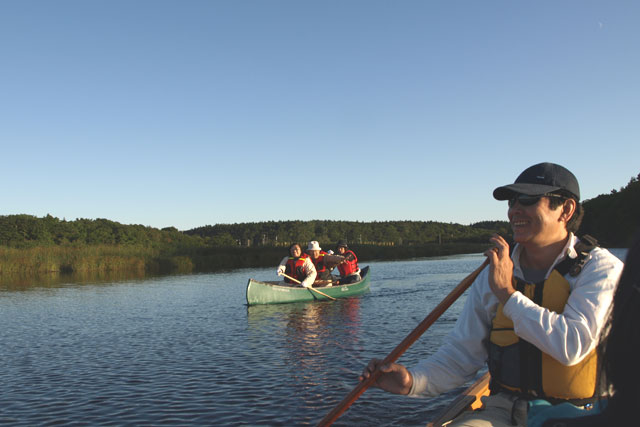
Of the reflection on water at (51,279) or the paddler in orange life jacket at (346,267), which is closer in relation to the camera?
the paddler in orange life jacket at (346,267)

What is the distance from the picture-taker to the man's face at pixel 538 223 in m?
2.64

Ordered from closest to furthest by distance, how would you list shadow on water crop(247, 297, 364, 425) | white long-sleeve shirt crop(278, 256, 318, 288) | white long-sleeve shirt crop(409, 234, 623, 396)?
white long-sleeve shirt crop(409, 234, 623, 396)
shadow on water crop(247, 297, 364, 425)
white long-sleeve shirt crop(278, 256, 318, 288)

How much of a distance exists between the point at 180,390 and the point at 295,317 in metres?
6.89

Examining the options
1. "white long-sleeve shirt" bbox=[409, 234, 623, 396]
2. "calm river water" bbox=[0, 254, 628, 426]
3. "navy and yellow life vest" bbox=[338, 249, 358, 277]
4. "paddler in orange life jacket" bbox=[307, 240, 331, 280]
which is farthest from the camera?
"navy and yellow life vest" bbox=[338, 249, 358, 277]

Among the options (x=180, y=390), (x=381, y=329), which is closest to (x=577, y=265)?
(x=180, y=390)

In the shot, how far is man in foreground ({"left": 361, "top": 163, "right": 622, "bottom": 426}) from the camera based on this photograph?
2.32 m

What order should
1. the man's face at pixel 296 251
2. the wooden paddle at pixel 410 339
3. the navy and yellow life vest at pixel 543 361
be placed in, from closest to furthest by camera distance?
the navy and yellow life vest at pixel 543 361
the wooden paddle at pixel 410 339
the man's face at pixel 296 251

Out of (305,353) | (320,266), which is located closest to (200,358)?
(305,353)

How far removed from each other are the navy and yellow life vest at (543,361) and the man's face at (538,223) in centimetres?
13

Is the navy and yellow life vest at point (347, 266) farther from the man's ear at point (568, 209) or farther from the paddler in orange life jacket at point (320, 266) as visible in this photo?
the man's ear at point (568, 209)

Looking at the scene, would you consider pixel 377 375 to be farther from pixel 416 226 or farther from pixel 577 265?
pixel 416 226

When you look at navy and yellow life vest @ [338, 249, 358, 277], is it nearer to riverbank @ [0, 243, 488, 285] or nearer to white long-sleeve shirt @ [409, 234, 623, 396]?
riverbank @ [0, 243, 488, 285]

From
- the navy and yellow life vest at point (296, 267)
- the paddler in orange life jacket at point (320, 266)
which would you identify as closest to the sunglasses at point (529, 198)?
the navy and yellow life vest at point (296, 267)

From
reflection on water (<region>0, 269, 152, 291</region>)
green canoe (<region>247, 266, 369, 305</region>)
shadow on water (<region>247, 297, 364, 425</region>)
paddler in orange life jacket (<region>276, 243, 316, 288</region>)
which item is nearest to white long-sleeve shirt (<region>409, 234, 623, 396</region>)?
shadow on water (<region>247, 297, 364, 425</region>)
